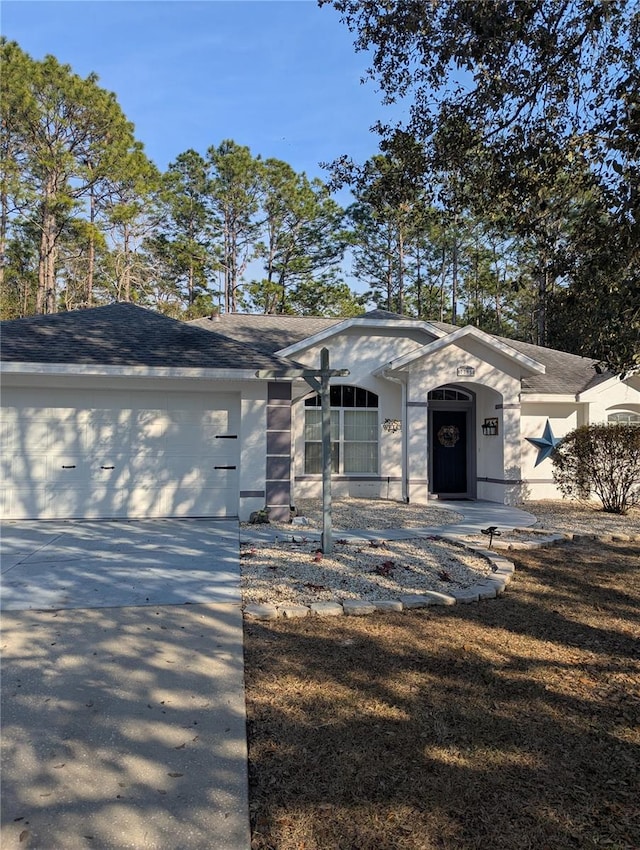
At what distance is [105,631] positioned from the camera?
15.0 feet

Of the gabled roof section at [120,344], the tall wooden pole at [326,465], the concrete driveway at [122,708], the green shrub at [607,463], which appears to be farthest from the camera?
the green shrub at [607,463]

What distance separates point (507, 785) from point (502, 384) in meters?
10.9

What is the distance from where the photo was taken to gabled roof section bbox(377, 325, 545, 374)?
12.1 meters

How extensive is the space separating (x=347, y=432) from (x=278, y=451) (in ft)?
11.8

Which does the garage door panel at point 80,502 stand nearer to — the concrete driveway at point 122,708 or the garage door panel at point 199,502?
the garage door panel at point 199,502

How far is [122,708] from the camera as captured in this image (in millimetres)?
3395

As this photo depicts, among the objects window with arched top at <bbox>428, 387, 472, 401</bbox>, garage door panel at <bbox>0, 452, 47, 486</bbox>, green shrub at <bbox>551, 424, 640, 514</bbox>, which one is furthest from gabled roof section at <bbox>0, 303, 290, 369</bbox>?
green shrub at <bbox>551, 424, 640, 514</bbox>

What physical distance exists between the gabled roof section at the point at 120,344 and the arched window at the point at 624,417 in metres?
8.94

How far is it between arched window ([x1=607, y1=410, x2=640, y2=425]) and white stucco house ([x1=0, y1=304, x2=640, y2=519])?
0.12 feet

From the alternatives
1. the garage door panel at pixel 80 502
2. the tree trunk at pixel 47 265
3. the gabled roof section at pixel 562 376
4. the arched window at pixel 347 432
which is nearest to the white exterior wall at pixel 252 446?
the garage door panel at pixel 80 502

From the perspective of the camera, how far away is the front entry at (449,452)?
45.9 feet

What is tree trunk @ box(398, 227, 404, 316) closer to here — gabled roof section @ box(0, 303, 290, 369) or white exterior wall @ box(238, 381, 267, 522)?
gabled roof section @ box(0, 303, 290, 369)

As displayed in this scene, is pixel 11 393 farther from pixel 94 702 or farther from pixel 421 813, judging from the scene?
pixel 421 813

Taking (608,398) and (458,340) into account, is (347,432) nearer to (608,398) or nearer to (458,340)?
(458,340)
